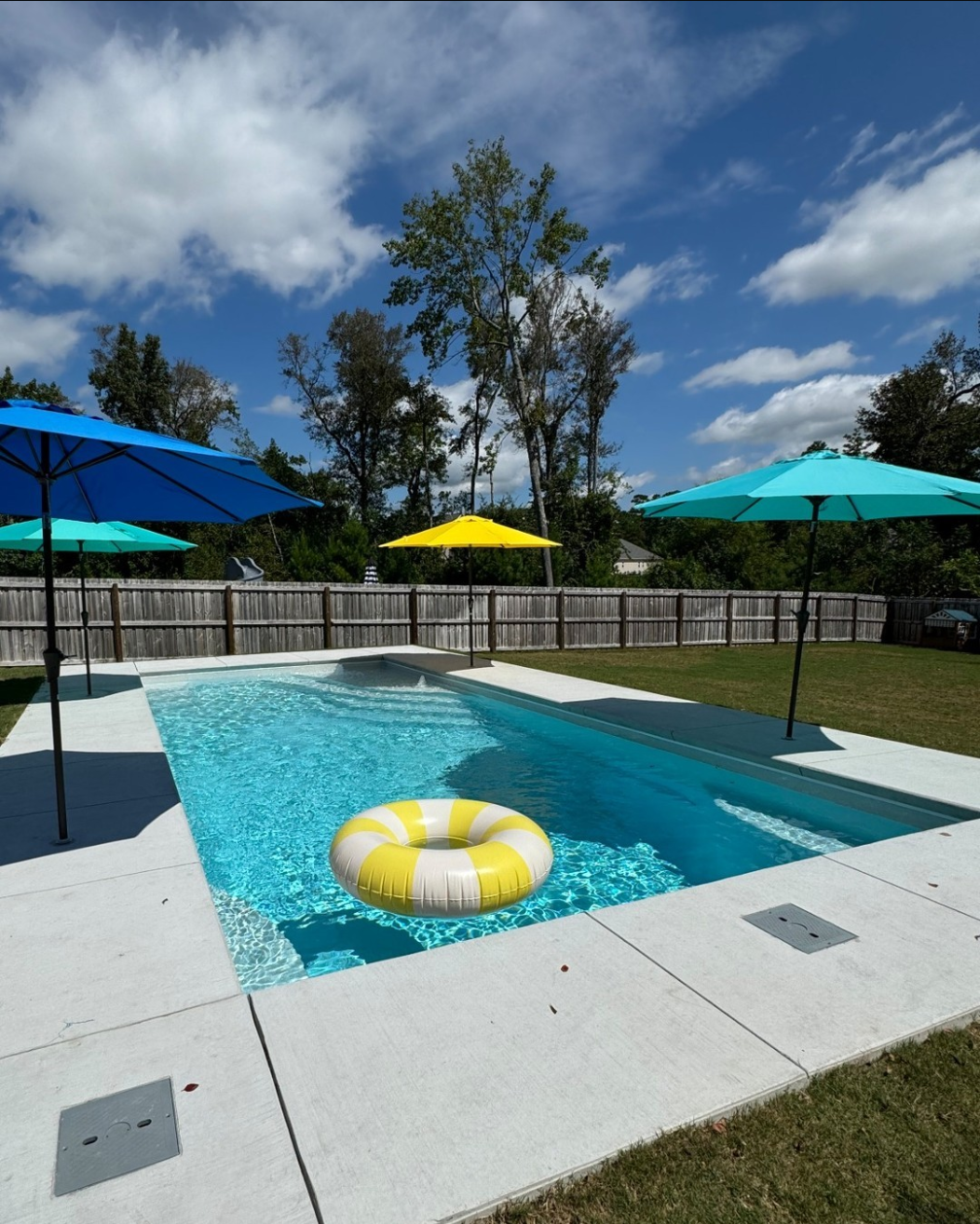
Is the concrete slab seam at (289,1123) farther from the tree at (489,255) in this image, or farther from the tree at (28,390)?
the tree at (28,390)

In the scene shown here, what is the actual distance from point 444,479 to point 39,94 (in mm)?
25811

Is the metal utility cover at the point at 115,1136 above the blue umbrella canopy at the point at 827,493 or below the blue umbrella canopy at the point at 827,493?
below

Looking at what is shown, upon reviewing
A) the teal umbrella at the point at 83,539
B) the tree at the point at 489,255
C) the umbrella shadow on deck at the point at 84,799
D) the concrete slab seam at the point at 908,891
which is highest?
the tree at the point at 489,255

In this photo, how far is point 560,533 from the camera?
1142 inches

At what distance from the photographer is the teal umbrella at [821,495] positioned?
210 inches

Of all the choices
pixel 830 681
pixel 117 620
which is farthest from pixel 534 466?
pixel 117 620

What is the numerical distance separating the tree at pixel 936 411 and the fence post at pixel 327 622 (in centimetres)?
2591

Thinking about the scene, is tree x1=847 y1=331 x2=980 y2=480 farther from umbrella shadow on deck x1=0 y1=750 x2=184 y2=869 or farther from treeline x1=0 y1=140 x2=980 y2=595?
umbrella shadow on deck x1=0 y1=750 x2=184 y2=869

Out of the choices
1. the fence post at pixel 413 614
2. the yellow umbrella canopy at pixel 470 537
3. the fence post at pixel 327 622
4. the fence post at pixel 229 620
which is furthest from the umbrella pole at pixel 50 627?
the fence post at pixel 413 614

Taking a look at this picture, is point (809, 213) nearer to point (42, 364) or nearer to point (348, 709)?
point (348, 709)

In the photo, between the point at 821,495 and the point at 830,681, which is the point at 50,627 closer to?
the point at 821,495

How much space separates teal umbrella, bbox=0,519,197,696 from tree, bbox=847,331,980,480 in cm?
3005

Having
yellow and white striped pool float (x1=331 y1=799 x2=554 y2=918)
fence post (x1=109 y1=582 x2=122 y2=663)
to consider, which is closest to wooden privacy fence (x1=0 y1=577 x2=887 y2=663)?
fence post (x1=109 y1=582 x2=122 y2=663)

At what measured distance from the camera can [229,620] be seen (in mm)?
13359
